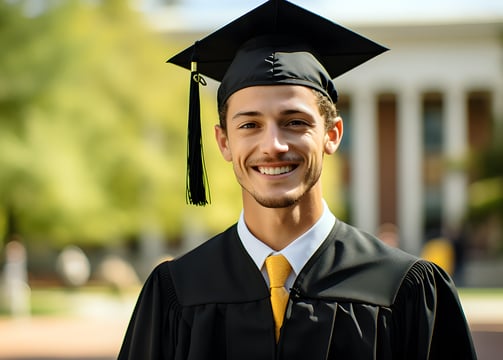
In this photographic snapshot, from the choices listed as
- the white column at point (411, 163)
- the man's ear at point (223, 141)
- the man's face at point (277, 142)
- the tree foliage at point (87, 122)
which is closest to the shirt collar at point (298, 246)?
the man's face at point (277, 142)

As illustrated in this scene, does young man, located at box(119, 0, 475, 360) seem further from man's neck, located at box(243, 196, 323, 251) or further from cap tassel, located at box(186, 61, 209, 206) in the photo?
cap tassel, located at box(186, 61, 209, 206)

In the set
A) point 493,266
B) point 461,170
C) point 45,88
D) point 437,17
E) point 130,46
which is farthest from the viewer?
point 437,17

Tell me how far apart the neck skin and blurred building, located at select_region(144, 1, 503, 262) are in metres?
38.1

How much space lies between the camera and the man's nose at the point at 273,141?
2.41 meters

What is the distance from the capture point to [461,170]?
23.5 m

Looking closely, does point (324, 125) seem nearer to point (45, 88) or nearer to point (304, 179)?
point (304, 179)

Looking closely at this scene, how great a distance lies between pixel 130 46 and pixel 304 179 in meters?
17.6

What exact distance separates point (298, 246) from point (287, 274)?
86 millimetres

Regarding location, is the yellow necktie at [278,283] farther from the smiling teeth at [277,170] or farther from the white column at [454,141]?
the white column at [454,141]

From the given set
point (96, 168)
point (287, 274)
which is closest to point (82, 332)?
point (96, 168)

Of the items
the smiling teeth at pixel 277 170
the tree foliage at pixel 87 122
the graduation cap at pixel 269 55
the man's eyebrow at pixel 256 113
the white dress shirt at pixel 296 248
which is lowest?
the white dress shirt at pixel 296 248

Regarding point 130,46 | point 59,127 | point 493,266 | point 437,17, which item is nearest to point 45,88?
point 59,127

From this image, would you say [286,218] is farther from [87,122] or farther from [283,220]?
[87,122]

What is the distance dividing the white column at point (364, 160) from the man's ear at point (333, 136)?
40.1 m
